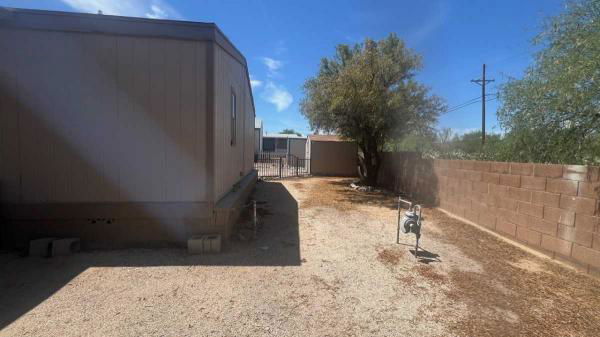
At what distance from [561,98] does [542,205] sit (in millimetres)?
1604

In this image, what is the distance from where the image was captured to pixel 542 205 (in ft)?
13.6

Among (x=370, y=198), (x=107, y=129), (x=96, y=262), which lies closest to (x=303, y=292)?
(x=96, y=262)

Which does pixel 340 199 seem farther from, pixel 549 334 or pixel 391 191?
pixel 549 334

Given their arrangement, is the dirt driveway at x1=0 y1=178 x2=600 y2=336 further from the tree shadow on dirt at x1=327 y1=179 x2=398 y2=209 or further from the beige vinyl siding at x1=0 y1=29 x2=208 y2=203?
→ the tree shadow on dirt at x1=327 y1=179 x2=398 y2=209

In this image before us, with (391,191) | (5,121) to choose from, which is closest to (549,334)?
(5,121)

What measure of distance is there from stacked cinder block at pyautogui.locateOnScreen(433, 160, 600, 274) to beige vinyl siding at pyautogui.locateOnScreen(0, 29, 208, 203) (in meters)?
→ 5.13

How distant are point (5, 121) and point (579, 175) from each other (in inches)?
312

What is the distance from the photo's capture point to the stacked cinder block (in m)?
3.51

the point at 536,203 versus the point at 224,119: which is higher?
the point at 224,119

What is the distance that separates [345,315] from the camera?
102 inches

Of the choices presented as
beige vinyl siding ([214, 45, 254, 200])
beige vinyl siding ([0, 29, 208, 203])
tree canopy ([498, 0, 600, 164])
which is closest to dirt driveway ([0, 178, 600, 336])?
beige vinyl siding ([0, 29, 208, 203])

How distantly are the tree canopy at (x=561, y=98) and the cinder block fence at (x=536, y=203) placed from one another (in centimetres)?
50

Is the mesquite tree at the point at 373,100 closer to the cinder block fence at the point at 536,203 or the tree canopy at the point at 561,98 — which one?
the cinder block fence at the point at 536,203

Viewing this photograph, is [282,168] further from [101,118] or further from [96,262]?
[96,262]
